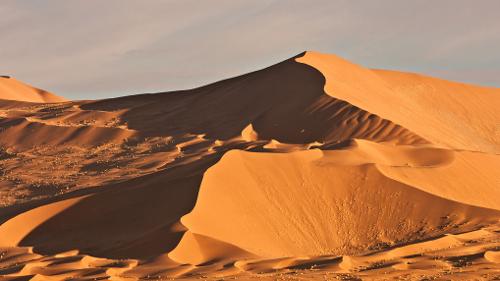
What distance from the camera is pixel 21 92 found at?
76.6 m

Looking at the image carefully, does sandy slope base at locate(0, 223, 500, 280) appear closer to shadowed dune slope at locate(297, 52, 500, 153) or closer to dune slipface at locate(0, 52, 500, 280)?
dune slipface at locate(0, 52, 500, 280)

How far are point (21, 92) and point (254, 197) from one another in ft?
190

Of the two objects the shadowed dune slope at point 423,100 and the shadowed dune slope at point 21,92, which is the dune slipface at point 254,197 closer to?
the shadowed dune slope at point 423,100

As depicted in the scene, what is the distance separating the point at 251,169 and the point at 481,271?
8.56 meters

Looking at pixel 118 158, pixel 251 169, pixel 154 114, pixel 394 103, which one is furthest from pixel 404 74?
pixel 251 169

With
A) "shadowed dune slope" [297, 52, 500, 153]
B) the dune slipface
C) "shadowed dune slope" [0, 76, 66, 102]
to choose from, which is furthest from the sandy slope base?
"shadowed dune slope" [0, 76, 66, 102]

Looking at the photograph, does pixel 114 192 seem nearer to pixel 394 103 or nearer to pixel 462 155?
pixel 462 155

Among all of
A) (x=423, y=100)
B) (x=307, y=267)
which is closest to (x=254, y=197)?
(x=307, y=267)

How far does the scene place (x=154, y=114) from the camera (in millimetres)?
41562

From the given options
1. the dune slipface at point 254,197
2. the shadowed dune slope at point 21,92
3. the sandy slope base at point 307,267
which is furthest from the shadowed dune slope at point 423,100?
the shadowed dune slope at point 21,92

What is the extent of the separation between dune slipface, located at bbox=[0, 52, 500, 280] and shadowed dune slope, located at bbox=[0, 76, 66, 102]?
110ft

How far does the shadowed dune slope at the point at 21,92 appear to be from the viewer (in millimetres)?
72550

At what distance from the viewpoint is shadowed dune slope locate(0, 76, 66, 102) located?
72.6 metres

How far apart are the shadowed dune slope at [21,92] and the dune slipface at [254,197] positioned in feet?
110
